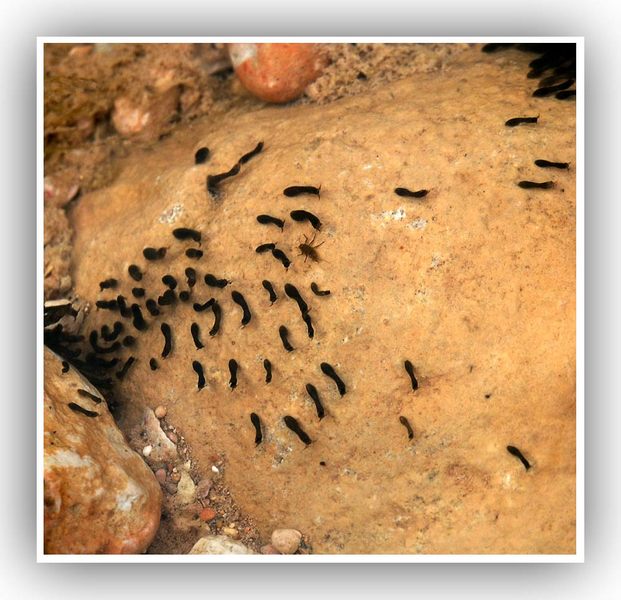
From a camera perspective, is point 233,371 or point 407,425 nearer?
point 407,425

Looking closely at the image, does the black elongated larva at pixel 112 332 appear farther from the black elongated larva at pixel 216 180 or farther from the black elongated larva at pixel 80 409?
the black elongated larva at pixel 216 180

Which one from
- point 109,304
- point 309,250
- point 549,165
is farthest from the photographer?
point 109,304

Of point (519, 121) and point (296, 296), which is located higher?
point (519, 121)

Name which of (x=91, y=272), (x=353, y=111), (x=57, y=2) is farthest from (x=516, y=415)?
(x=57, y=2)

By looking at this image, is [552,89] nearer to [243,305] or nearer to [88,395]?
[243,305]

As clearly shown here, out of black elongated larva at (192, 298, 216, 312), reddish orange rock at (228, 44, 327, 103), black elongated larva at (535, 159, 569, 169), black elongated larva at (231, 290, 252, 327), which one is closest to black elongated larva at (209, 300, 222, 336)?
black elongated larva at (192, 298, 216, 312)

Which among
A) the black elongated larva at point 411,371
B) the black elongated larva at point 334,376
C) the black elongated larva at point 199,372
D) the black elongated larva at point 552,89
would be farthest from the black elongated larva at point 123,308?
the black elongated larva at point 552,89

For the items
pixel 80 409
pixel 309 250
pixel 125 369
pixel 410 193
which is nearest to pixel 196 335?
pixel 125 369
